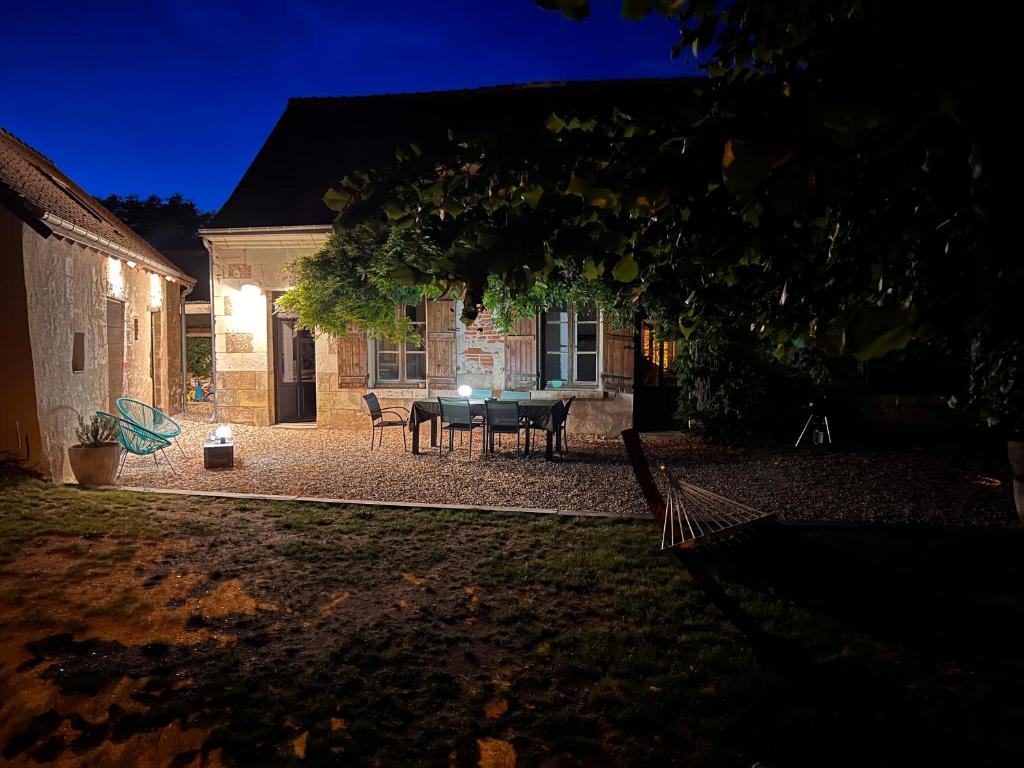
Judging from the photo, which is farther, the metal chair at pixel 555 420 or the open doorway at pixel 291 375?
the open doorway at pixel 291 375

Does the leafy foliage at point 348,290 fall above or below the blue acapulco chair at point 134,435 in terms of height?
above

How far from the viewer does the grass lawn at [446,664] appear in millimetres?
2262

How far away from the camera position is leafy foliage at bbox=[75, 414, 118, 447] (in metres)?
6.50

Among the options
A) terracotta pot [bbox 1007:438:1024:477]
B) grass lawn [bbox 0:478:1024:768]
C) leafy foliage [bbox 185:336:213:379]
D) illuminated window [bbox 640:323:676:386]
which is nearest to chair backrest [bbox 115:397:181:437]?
grass lawn [bbox 0:478:1024:768]

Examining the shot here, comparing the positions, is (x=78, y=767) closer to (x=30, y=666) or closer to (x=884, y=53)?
(x=30, y=666)

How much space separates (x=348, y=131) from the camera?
12.4 meters

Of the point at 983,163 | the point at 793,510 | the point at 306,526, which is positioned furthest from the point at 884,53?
the point at 793,510

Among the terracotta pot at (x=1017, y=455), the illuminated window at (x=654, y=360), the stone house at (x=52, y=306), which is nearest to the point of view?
the terracotta pot at (x=1017, y=455)

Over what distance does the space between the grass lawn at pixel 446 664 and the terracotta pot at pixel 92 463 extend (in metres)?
1.84

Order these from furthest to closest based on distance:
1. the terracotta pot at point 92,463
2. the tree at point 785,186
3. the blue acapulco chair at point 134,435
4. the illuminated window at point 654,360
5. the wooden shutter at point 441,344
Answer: the wooden shutter at point 441,344 < the illuminated window at point 654,360 < the blue acapulco chair at point 134,435 < the terracotta pot at point 92,463 < the tree at point 785,186

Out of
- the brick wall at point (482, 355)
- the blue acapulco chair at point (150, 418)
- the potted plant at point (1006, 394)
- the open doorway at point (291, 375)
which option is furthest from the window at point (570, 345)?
the potted plant at point (1006, 394)

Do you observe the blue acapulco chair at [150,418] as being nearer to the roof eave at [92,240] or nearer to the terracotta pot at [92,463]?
the terracotta pot at [92,463]

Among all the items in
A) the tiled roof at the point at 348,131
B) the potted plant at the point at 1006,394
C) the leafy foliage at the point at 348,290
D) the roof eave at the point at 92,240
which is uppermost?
the tiled roof at the point at 348,131

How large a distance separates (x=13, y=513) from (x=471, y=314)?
17.0 feet
